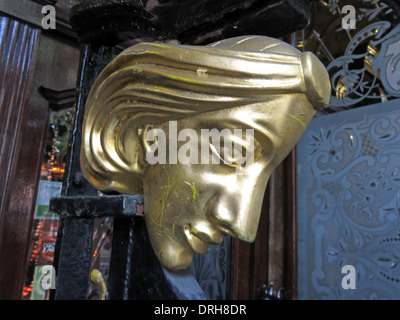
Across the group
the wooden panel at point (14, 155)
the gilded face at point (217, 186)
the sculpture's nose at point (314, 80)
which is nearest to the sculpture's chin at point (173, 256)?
the gilded face at point (217, 186)

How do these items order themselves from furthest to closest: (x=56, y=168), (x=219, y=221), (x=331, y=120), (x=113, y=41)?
1. (x=331, y=120)
2. (x=56, y=168)
3. (x=113, y=41)
4. (x=219, y=221)

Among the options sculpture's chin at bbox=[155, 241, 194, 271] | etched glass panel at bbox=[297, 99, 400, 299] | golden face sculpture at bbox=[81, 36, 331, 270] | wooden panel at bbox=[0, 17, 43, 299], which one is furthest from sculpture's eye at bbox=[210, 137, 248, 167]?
etched glass panel at bbox=[297, 99, 400, 299]

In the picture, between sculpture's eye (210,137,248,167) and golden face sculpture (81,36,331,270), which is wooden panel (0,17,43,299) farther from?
sculpture's eye (210,137,248,167)

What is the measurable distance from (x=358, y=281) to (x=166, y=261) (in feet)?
3.55

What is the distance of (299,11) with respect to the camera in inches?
17.7

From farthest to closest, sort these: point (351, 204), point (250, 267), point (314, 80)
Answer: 1. point (250, 267)
2. point (351, 204)
3. point (314, 80)

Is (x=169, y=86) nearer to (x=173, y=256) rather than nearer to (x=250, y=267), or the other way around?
(x=173, y=256)

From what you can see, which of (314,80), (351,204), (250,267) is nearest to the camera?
(314,80)

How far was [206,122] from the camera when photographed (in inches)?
14.8

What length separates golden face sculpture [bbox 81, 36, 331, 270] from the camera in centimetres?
35

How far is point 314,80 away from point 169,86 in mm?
163

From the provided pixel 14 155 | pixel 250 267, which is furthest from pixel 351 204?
pixel 14 155
